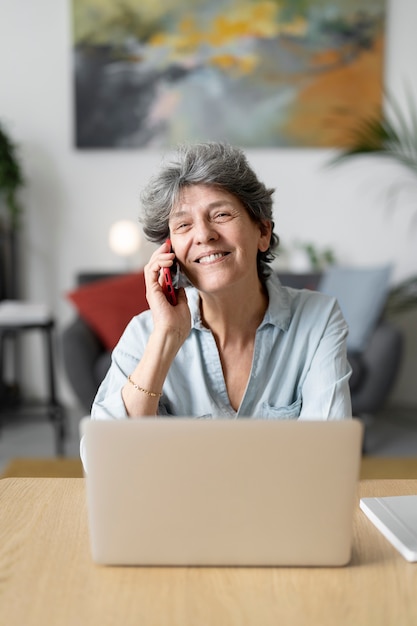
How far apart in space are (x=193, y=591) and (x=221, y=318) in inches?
32.4

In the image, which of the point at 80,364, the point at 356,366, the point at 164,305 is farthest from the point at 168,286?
the point at 356,366

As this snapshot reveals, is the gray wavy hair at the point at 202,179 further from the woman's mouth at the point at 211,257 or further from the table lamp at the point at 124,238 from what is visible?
the table lamp at the point at 124,238

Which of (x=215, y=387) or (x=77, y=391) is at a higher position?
(x=215, y=387)

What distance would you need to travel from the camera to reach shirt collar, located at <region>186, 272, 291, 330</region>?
163cm

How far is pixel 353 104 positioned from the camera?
452 cm

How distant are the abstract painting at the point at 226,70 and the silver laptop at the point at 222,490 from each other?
380cm

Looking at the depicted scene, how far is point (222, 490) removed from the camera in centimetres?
92

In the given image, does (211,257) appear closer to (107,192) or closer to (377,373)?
(377,373)

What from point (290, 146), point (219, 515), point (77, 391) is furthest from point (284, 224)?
point (219, 515)

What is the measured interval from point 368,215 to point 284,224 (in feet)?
1.68

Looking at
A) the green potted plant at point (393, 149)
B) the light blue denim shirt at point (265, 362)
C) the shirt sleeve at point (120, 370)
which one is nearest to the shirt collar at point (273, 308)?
the light blue denim shirt at point (265, 362)

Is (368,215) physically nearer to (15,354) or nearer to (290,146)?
(290,146)

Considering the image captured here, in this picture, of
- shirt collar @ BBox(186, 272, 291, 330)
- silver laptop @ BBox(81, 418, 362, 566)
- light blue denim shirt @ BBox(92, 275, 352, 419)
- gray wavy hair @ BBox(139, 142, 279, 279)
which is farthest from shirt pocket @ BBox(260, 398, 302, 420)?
silver laptop @ BBox(81, 418, 362, 566)

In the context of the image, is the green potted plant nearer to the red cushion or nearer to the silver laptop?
the red cushion
